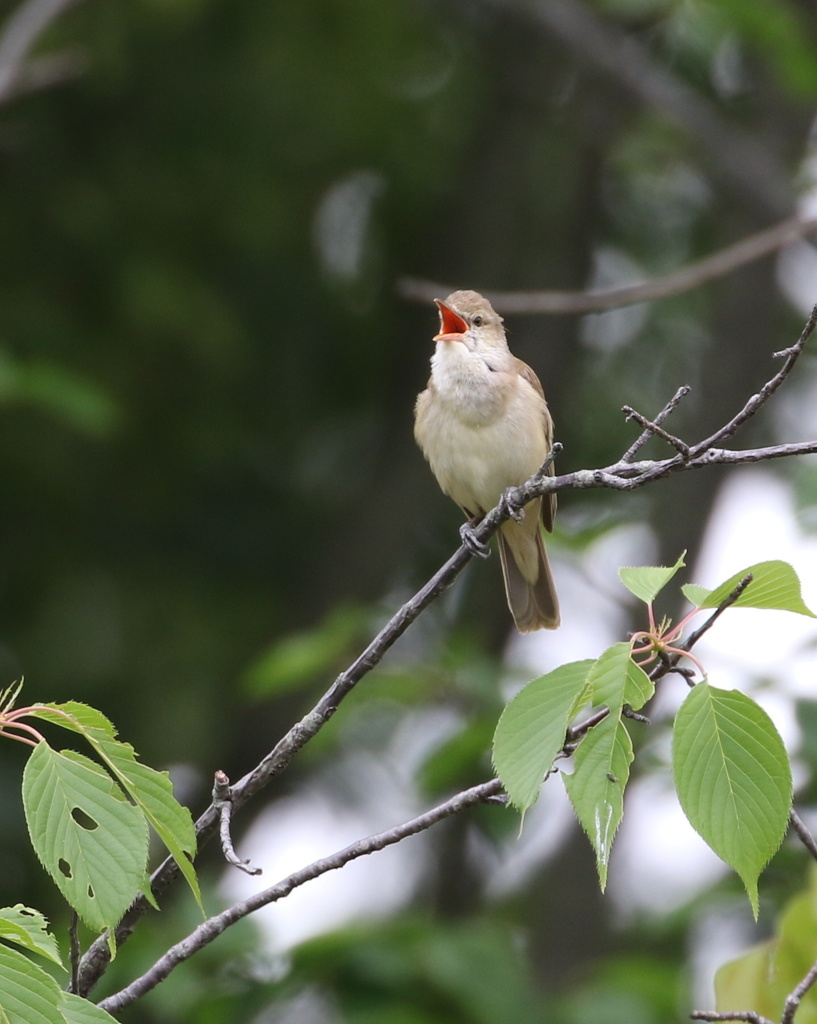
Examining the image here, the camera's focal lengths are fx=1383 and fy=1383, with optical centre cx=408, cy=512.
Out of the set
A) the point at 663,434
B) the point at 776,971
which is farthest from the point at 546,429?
the point at 663,434

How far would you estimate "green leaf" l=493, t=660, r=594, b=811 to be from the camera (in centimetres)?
221

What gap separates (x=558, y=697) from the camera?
2258 mm

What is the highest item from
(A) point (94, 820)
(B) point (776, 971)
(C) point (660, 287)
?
(A) point (94, 820)

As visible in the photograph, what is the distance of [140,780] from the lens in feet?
7.20

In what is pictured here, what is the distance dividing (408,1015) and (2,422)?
13.8 ft

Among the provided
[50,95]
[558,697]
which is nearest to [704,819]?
[558,697]

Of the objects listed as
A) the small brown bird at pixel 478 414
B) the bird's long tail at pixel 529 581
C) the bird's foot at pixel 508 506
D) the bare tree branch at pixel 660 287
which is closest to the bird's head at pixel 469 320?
the small brown bird at pixel 478 414

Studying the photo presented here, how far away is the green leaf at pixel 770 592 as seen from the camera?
7.47 feet

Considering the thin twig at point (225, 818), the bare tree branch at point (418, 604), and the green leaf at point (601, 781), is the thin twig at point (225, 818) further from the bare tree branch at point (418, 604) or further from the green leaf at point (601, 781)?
the green leaf at point (601, 781)

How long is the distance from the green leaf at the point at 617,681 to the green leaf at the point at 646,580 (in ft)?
0.60

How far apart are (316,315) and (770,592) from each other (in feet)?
23.4

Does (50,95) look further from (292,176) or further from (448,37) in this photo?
(448,37)

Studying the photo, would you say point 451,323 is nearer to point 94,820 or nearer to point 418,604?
point 418,604

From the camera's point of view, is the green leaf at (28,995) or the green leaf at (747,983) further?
the green leaf at (747,983)
